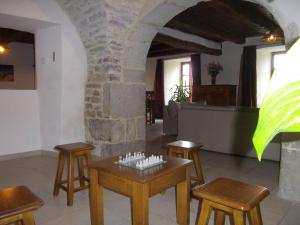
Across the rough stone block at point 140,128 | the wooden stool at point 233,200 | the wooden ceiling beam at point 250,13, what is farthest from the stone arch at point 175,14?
the wooden ceiling beam at point 250,13

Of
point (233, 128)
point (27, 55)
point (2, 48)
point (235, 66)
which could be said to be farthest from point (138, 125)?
point (27, 55)

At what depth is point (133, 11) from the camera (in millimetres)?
3258

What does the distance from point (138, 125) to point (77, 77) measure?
1.21 meters

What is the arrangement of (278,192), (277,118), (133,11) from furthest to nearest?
(133,11)
(278,192)
(277,118)

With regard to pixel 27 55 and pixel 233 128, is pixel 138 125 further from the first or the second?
pixel 27 55

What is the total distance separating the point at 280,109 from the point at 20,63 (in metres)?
8.69

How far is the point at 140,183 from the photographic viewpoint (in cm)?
152

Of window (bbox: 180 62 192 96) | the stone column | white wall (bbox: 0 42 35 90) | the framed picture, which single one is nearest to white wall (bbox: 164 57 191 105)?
window (bbox: 180 62 192 96)

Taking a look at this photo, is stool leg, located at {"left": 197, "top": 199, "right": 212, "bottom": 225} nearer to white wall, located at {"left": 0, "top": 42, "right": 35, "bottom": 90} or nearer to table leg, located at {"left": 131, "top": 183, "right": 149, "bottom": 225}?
table leg, located at {"left": 131, "top": 183, "right": 149, "bottom": 225}

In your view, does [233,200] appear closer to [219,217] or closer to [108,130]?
[219,217]

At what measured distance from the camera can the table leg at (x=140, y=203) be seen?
1.53 meters

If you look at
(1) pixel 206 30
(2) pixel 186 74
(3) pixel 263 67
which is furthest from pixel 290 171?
(2) pixel 186 74

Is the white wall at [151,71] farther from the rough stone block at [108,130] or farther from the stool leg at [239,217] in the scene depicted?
the stool leg at [239,217]

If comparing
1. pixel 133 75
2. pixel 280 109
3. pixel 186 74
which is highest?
pixel 186 74
